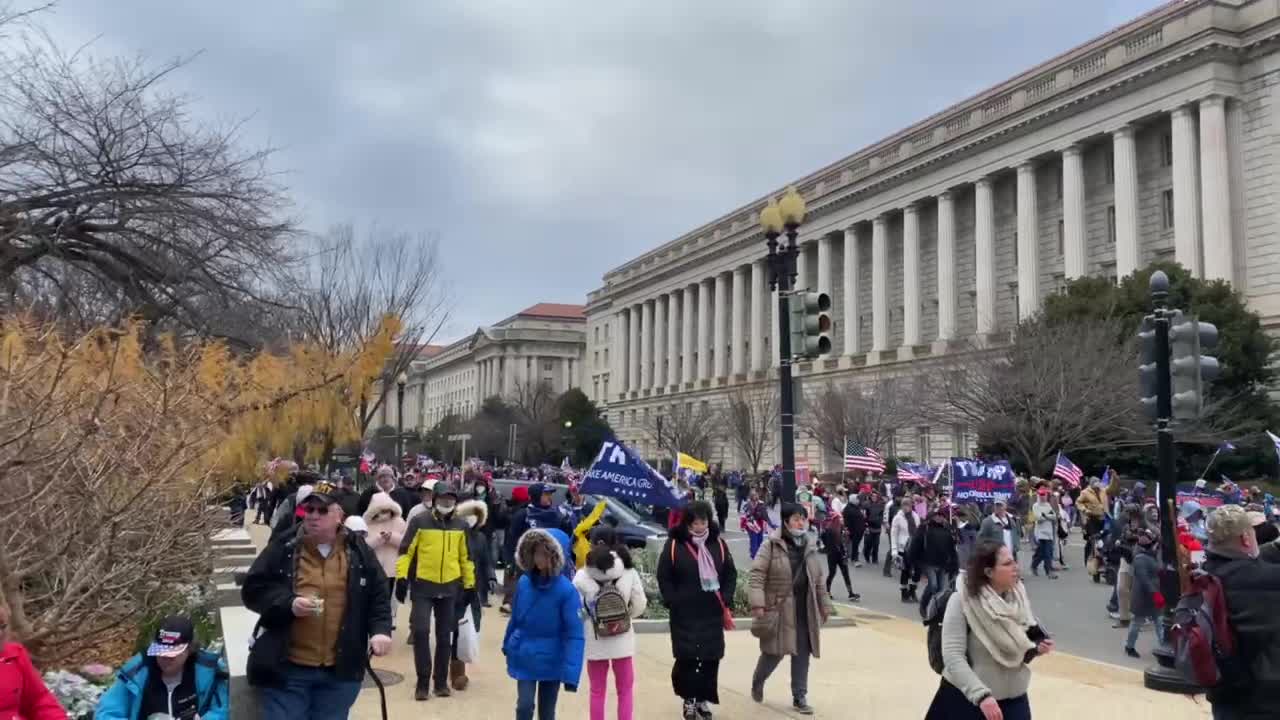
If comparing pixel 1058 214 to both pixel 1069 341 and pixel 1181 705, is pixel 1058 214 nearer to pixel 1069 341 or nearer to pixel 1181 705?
pixel 1069 341

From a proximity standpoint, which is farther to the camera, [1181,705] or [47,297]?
[47,297]

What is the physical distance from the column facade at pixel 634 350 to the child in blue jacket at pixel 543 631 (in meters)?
94.3

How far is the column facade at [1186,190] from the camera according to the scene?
4278cm

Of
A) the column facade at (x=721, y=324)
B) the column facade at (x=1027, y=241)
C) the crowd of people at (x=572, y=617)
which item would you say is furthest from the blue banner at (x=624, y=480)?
the column facade at (x=721, y=324)

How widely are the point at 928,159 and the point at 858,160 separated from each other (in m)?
8.98

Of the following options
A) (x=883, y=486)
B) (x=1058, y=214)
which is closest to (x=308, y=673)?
(x=883, y=486)

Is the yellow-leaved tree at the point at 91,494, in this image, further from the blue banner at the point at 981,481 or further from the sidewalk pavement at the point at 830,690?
the blue banner at the point at 981,481

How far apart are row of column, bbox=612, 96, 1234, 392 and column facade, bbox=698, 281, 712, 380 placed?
87 millimetres

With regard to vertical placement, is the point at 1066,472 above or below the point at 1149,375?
below

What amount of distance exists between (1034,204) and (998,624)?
166 feet

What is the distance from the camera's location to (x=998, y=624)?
541 cm

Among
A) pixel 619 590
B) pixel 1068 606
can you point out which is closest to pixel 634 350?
pixel 1068 606

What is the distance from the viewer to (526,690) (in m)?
6.88

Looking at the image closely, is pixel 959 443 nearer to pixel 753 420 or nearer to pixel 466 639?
pixel 753 420
